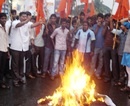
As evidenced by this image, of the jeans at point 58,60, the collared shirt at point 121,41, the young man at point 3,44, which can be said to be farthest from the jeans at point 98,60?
the young man at point 3,44

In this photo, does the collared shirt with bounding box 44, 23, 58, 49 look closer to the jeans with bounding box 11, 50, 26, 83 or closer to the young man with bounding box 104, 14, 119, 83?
the jeans with bounding box 11, 50, 26, 83

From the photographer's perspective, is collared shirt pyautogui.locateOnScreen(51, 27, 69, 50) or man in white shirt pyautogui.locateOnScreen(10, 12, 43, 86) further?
collared shirt pyautogui.locateOnScreen(51, 27, 69, 50)

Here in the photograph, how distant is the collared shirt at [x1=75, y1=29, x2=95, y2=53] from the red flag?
1.05 m

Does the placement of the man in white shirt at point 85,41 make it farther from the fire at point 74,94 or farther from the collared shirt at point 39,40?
the fire at point 74,94

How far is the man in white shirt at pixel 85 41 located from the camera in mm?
8547

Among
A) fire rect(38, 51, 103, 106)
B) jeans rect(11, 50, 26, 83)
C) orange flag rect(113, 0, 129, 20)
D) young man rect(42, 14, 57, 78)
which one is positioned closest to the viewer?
fire rect(38, 51, 103, 106)

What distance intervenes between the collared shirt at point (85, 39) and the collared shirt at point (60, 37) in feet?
1.40

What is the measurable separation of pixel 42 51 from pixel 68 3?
192 cm

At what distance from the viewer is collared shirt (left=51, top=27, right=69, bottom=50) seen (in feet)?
27.3

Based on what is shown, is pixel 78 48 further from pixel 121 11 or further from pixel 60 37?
pixel 121 11

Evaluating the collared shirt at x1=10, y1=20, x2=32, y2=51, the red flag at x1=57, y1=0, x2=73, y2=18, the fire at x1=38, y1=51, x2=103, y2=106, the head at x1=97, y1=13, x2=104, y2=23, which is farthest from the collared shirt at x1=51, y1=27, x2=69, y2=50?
the fire at x1=38, y1=51, x2=103, y2=106

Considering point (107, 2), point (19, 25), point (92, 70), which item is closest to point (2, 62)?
point (19, 25)

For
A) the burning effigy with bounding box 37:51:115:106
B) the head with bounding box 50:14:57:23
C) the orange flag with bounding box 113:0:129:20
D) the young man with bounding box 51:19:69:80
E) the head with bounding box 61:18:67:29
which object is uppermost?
the orange flag with bounding box 113:0:129:20

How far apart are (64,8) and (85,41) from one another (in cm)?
137
